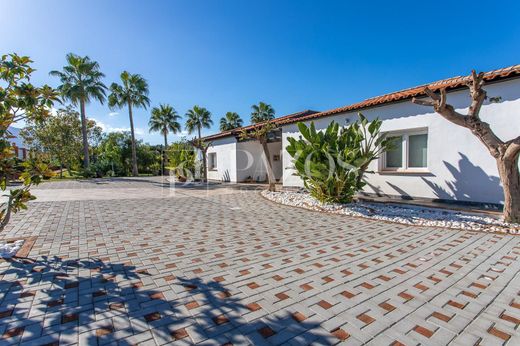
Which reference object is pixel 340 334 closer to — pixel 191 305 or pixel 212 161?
pixel 191 305

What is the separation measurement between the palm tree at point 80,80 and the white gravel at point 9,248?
2642cm

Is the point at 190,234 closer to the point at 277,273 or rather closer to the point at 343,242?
the point at 277,273

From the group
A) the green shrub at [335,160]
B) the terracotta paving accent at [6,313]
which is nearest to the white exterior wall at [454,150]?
the green shrub at [335,160]

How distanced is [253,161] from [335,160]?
472 inches

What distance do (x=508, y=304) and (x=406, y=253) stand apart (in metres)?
1.73

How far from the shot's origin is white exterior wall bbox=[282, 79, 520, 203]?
7496mm

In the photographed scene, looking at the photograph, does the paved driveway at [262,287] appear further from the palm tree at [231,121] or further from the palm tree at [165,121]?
the palm tree at [231,121]

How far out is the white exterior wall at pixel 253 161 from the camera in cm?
1945

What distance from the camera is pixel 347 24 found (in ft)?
38.8

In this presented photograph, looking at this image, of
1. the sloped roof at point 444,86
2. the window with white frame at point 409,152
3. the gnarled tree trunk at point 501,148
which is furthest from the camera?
the window with white frame at point 409,152

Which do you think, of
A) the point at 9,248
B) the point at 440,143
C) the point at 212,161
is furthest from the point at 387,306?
the point at 212,161

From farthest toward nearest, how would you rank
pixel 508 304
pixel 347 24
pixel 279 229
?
1. pixel 347 24
2. pixel 279 229
3. pixel 508 304

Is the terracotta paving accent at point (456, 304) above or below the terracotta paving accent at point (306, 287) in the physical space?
below

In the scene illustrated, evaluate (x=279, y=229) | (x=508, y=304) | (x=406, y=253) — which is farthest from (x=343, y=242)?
(x=508, y=304)
